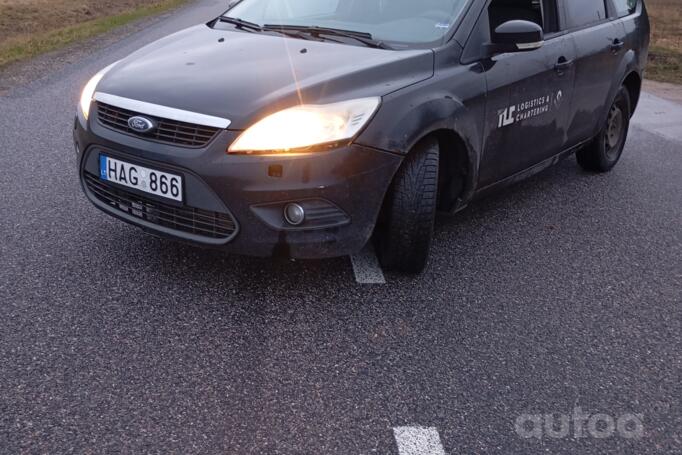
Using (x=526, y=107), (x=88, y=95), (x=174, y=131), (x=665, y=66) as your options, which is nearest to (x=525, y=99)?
(x=526, y=107)

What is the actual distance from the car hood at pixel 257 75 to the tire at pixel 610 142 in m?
2.50

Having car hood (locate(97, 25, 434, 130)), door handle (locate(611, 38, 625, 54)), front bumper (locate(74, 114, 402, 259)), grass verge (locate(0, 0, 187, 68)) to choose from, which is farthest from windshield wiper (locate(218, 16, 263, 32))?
grass verge (locate(0, 0, 187, 68))

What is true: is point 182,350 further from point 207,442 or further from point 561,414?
point 561,414

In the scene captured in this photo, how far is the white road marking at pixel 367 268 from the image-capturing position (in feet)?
12.8

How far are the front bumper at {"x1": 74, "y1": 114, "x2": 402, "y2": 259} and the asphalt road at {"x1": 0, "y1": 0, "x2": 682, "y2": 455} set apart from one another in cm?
29

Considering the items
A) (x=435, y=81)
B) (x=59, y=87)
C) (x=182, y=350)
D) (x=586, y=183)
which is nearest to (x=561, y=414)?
(x=182, y=350)

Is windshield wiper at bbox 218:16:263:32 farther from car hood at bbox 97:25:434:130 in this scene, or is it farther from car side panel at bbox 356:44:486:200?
car side panel at bbox 356:44:486:200

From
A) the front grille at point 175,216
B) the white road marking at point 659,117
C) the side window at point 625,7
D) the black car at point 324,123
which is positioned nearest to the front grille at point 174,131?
the black car at point 324,123

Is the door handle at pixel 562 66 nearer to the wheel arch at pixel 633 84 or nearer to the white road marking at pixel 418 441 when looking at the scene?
the wheel arch at pixel 633 84

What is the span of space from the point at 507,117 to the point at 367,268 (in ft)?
3.89

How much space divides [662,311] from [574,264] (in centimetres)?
62

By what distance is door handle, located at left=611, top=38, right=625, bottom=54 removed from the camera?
550 cm

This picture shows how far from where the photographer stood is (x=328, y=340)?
129 inches

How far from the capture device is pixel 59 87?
8.83 metres
